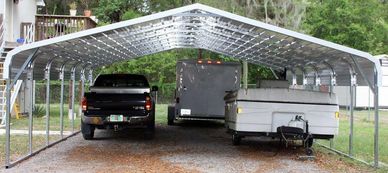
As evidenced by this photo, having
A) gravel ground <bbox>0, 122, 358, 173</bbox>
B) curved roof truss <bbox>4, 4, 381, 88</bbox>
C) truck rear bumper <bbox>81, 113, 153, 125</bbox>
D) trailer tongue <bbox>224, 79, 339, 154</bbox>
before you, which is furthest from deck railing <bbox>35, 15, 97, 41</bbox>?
trailer tongue <bbox>224, 79, 339, 154</bbox>

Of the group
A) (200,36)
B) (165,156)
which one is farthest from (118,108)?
(200,36)

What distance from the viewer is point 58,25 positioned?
22.6 metres

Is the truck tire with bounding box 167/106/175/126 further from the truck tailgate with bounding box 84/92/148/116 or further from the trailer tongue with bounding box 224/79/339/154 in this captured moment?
the trailer tongue with bounding box 224/79/339/154

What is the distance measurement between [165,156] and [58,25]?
12.4m

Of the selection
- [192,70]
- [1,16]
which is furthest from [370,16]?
[1,16]

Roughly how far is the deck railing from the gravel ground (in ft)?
25.3

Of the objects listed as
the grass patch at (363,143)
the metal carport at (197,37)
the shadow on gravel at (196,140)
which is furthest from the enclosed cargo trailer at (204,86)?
the grass patch at (363,143)

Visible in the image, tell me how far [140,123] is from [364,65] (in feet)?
18.6

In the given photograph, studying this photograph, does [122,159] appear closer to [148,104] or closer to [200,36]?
[148,104]

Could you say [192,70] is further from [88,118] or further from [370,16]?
[370,16]

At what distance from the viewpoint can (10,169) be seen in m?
9.95

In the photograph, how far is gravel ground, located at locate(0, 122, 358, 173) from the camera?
10.3m

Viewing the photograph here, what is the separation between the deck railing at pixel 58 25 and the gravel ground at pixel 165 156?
772 centimetres

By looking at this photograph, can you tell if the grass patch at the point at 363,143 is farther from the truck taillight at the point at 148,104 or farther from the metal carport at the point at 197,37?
the truck taillight at the point at 148,104
